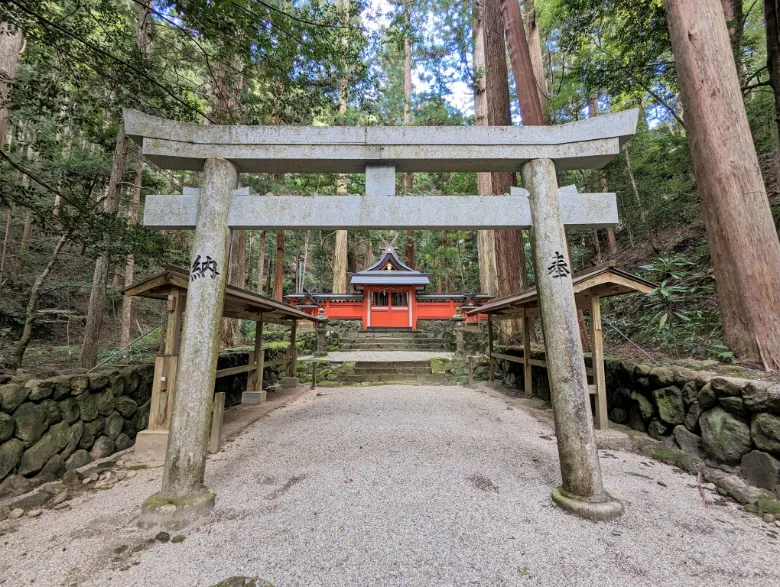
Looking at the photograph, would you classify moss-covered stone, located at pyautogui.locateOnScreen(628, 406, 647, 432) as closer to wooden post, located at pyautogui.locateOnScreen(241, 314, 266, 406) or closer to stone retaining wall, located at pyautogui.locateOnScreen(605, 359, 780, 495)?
stone retaining wall, located at pyautogui.locateOnScreen(605, 359, 780, 495)

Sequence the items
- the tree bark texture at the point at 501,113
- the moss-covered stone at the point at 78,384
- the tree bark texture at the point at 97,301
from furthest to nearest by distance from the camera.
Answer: the tree bark texture at the point at 501,113 → the tree bark texture at the point at 97,301 → the moss-covered stone at the point at 78,384

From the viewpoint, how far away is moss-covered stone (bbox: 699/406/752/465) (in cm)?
292

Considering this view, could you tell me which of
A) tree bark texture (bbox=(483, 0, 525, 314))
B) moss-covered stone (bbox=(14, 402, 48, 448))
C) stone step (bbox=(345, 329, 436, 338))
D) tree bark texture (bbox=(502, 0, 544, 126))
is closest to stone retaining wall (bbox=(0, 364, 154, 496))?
moss-covered stone (bbox=(14, 402, 48, 448))

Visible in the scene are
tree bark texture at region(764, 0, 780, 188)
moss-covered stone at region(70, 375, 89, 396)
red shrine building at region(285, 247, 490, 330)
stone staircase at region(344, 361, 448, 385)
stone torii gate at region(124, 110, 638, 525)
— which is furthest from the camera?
red shrine building at region(285, 247, 490, 330)

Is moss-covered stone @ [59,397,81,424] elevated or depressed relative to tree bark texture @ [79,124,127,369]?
depressed

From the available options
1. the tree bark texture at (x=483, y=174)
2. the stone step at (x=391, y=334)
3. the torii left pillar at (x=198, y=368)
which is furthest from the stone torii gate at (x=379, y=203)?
the stone step at (x=391, y=334)

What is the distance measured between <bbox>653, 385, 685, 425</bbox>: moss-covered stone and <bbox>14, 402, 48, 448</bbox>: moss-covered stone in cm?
627

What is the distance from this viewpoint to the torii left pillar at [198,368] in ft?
8.39

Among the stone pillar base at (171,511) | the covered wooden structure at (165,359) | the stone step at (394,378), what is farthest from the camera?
the stone step at (394,378)

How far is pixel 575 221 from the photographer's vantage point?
9.68 feet

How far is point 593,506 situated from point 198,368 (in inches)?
124

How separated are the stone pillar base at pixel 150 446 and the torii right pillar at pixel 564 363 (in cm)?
401

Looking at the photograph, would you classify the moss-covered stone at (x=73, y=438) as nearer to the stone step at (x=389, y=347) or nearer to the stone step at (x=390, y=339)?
the stone step at (x=389, y=347)

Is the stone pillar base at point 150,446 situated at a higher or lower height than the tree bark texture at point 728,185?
lower
